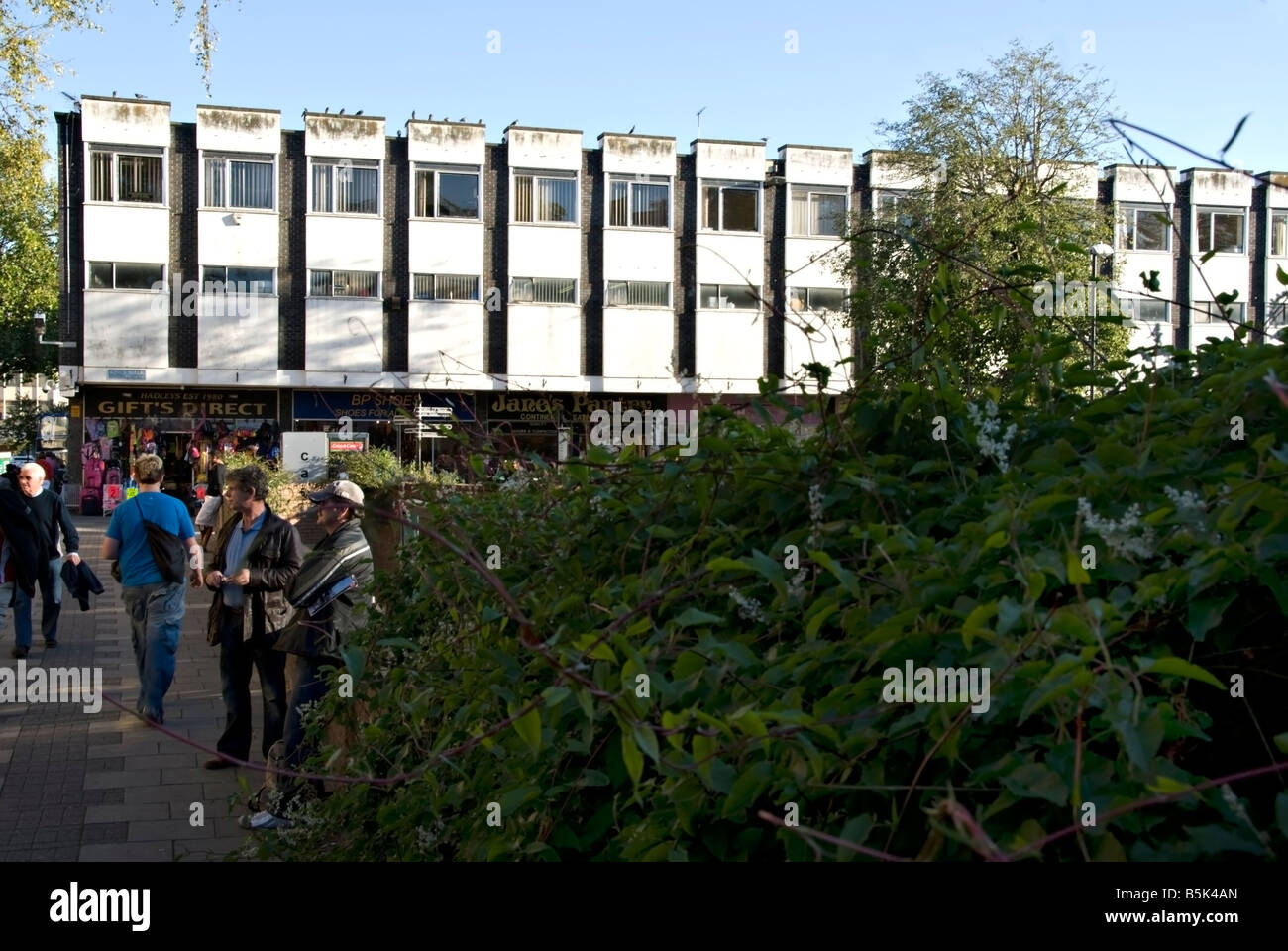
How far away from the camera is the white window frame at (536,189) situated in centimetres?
3881

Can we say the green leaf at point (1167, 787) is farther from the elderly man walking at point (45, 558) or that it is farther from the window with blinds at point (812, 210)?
the window with blinds at point (812, 210)

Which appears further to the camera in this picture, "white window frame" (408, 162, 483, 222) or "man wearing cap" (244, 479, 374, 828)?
"white window frame" (408, 162, 483, 222)

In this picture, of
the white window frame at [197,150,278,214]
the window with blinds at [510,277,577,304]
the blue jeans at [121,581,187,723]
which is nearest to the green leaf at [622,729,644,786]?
the blue jeans at [121,581,187,723]

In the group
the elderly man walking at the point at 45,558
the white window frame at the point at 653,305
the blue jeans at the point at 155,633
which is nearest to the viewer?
the blue jeans at the point at 155,633

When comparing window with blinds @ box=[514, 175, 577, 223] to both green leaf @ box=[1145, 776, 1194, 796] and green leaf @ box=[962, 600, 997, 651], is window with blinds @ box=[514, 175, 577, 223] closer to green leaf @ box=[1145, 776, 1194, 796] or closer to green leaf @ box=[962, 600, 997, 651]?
green leaf @ box=[962, 600, 997, 651]

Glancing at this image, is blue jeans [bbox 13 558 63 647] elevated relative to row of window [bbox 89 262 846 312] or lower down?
lower down

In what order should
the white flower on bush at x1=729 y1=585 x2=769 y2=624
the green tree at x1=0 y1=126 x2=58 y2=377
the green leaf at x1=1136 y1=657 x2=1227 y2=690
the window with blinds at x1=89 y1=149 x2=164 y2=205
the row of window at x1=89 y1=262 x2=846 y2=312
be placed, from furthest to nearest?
the green tree at x1=0 y1=126 x2=58 y2=377, the row of window at x1=89 y1=262 x2=846 y2=312, the window with blinds at x1=89 y1=149 x2=164 y2=205, the white flower on bush at x1=729 y1=585 x2=769 y2=624, the green leaf at x1=1136 y1=657 x2=1227 y2=690

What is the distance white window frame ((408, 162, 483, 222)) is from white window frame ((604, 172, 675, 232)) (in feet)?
12.6

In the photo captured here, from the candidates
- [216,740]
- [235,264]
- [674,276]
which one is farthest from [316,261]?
[216,740]

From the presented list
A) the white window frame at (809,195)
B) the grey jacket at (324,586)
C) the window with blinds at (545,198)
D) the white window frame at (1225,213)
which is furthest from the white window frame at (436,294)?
the grey jacket at (324,586)

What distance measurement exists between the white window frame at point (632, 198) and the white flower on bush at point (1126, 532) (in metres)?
38.3

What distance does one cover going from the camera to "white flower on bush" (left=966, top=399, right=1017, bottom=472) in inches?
97.1

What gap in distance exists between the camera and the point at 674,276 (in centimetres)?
4006

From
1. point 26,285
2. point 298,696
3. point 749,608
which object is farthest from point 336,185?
point 749,608
